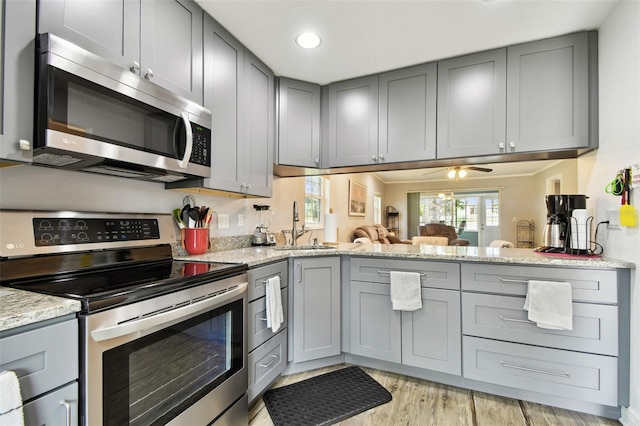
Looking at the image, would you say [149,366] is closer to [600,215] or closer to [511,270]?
[511,270]

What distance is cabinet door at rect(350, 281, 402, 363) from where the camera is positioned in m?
2.21

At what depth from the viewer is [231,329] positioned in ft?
5.05

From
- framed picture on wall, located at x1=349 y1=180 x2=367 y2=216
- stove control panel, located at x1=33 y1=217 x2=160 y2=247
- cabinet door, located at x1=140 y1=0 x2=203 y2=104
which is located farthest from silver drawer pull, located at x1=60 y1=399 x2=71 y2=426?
framed picture on wall, located at x1=349 y1=180 x2=367 y2=216

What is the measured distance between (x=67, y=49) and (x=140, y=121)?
0.36 meters

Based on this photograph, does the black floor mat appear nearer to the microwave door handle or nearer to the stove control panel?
the stove control panel

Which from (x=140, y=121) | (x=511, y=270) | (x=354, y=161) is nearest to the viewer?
(x=140, y=121)

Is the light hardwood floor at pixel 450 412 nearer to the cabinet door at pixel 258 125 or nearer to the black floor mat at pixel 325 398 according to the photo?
the black floor mat at pixel 325 398

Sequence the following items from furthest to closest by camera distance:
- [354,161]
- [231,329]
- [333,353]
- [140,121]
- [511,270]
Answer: [354,161] → [333,353] → [511,270] → [231,329] → [140,121]

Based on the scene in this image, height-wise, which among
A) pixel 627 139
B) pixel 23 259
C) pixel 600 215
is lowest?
pixel 23 259

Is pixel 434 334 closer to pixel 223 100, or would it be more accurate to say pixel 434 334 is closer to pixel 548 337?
pixel 548 337

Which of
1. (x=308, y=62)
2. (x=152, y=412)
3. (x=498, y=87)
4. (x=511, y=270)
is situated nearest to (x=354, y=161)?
(x=308, y=62)

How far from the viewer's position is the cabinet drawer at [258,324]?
175cm

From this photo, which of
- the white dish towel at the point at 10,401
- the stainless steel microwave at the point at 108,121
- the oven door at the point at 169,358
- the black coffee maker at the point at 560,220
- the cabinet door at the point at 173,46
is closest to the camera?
the white dish towel at the point at 10,401

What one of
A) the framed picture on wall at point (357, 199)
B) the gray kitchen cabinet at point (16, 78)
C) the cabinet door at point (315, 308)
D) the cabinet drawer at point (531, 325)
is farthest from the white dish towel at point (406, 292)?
the framed picture on wall at point (357, 199)
